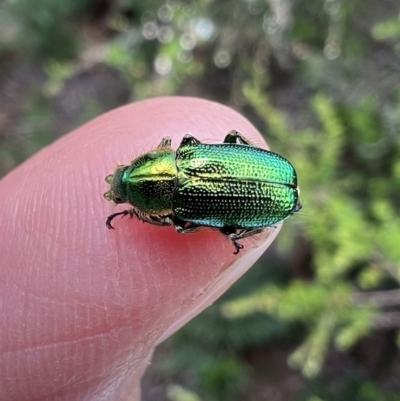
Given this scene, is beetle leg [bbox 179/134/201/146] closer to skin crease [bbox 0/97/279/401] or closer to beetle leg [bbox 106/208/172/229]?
skin crease [bbox 0/97/279/401]

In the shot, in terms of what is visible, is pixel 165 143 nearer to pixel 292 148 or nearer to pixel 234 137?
pixel 234 137

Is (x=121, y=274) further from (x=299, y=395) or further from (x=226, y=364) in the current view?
(x=299, y=395)

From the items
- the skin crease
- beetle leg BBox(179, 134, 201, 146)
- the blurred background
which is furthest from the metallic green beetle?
the blurred background

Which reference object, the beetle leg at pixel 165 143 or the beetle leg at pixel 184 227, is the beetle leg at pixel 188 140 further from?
the beetle leg at pixel 184 227

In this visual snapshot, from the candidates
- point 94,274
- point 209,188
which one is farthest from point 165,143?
point 94,274

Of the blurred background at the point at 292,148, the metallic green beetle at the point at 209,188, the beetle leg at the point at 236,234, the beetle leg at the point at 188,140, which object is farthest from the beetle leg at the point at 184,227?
the blurred background at the point at 292,148

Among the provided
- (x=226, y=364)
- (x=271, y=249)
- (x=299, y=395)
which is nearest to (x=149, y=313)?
(x=226, y=364)
